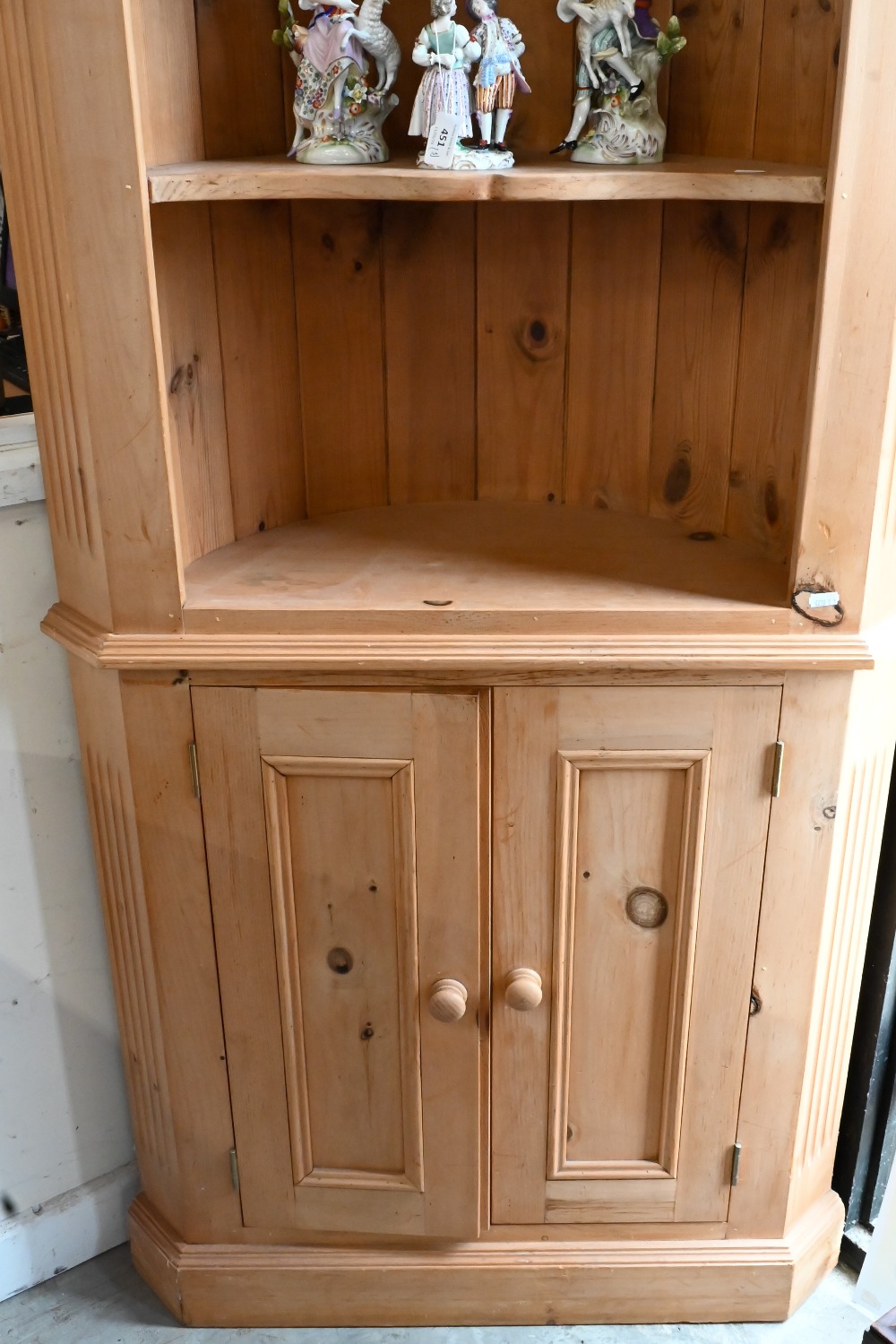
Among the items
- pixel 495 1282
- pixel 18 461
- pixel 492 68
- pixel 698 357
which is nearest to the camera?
pixel 492 68

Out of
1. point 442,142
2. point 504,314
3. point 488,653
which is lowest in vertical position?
point 488,653

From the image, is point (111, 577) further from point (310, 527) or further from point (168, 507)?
point (310, 527)

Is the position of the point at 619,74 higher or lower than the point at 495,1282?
higher

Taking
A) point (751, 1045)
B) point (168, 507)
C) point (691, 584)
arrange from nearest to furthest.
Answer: point (168, 507) → point (691, 584) → point (751, 1045)

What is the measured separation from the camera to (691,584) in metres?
1.38

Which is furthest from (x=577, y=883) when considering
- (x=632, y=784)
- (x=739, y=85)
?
(x=739, y=85)

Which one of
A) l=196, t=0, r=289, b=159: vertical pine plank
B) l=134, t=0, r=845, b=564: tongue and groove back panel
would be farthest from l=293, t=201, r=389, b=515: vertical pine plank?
l=196, t=0, r=289, b=159: vertical pine plank

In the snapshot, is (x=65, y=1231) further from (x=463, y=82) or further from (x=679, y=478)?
(x=463, y=82)

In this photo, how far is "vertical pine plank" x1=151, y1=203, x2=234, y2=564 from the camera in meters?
1.33

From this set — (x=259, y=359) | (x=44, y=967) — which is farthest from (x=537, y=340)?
(x=44, y=967)

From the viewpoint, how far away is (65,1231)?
173 centimetres

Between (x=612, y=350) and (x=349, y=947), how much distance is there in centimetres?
83

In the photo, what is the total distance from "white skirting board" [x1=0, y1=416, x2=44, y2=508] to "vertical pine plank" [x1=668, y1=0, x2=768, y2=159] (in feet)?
2.80

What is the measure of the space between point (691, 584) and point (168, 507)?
1.95 feet
